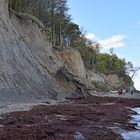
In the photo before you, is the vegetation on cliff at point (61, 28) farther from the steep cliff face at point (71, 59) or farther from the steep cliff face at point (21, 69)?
the steep cliff face at point (21, 69)

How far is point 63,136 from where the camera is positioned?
13570 mm

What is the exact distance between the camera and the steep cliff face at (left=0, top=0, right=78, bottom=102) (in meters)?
31.4

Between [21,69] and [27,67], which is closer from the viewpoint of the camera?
[21,69]

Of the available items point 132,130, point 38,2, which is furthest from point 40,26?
point 132,130

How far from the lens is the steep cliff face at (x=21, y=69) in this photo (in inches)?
1237

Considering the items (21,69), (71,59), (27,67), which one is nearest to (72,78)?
(27,67)

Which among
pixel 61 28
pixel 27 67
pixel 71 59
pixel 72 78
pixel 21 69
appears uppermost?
pixel 61 28

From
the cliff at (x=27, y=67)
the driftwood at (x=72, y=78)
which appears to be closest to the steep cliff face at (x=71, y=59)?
the cliff at (x=27, y=67)

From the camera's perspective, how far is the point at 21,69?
35062mm

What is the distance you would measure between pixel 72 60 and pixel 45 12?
31.7 ft

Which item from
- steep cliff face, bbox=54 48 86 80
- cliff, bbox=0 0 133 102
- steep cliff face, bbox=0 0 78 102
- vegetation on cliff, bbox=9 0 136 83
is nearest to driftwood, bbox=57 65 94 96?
cliff, bbox=0 0 133 102

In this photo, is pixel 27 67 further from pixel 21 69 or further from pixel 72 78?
pixel 72 78

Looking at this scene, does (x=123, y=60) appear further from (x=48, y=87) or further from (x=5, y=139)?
(x=5, y=139)

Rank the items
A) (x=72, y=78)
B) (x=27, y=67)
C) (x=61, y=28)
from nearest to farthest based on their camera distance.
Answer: (x=27, y=67), (x=72, y=78), (x=61, y=28)
